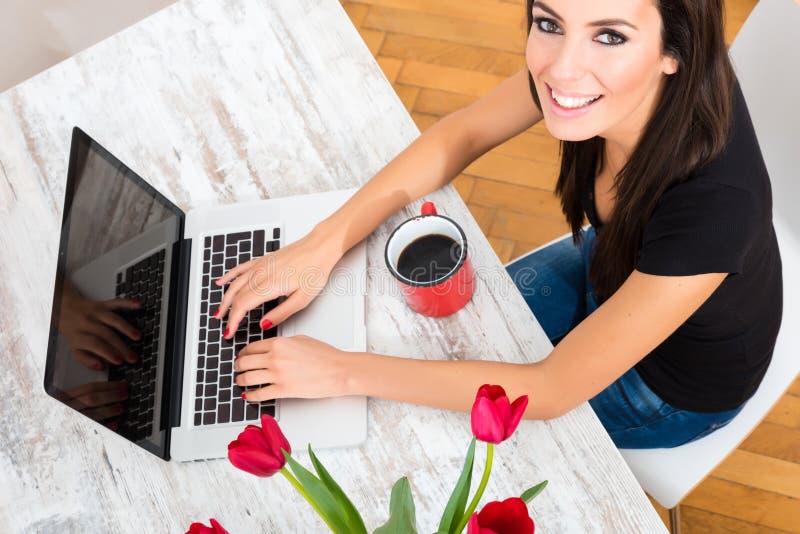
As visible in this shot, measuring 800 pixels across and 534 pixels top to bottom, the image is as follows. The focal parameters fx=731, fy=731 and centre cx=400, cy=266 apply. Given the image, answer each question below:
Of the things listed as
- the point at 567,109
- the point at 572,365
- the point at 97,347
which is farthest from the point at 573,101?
the point at 97,347

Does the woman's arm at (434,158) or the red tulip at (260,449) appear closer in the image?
the red tulip at (260,449)

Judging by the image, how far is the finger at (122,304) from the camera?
0.92 metres

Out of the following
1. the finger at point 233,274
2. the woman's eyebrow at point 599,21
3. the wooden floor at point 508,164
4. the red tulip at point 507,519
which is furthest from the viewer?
the wooden floor at point 508,164

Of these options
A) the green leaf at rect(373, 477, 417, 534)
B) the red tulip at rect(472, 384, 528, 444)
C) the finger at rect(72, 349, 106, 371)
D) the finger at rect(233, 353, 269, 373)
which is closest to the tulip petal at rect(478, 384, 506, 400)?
the red tulip at rect(472, 384, 528, 444)

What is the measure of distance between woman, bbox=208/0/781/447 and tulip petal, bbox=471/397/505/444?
12.0 inches

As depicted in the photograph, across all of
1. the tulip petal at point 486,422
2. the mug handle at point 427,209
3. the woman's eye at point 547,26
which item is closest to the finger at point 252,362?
the mug handle at point 427,209

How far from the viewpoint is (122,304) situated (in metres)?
0.93

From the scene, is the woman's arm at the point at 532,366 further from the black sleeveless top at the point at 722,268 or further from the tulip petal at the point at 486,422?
the tulip petal at the point at 486,422

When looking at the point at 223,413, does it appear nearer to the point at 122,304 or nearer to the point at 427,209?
the point at 122,304

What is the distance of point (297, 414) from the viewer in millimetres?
889

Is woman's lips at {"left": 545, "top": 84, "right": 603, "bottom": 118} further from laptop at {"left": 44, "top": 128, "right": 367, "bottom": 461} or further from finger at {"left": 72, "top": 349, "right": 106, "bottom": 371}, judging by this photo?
finger at {"left": 72, "top": 349, "right": 106, "bottom": 371}

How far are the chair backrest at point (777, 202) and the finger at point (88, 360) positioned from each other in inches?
28.5

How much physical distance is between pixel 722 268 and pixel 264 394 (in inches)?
21.5

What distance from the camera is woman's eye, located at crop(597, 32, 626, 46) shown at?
80 centimetres
